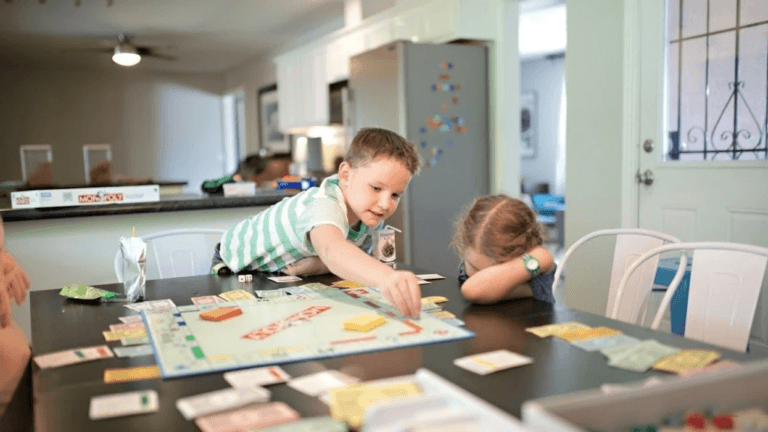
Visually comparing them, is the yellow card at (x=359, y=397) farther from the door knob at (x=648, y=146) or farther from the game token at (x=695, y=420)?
the door knob at (x=648, y=146)

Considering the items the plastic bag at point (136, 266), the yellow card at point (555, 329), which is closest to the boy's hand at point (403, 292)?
the yellow card at point (555, 329)

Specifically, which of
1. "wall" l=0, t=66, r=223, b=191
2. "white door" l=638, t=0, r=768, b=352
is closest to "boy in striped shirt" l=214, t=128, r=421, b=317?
"white door" l=638, t=0, r=768, b=352

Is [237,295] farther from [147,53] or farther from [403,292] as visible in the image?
[147,53]

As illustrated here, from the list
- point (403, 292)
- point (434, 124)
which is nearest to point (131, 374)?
point (403, 292)

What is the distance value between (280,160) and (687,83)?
433 centimetres

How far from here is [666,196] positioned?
3107 mm

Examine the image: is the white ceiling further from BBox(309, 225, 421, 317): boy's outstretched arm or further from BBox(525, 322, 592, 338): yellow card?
BBox(525, 322, 592, 338): yellow card

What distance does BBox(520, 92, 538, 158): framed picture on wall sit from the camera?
342 inches

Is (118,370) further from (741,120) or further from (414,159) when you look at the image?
(741,120)

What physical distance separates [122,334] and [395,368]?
1.81 feet

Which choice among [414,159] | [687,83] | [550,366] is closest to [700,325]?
[550,366]

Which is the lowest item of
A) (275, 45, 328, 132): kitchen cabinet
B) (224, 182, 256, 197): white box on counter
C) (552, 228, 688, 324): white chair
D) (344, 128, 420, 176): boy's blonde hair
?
(552, 228, 688, 324): white chair

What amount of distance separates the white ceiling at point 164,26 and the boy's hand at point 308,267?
4316mm

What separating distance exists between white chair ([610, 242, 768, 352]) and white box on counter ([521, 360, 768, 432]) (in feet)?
2.69
